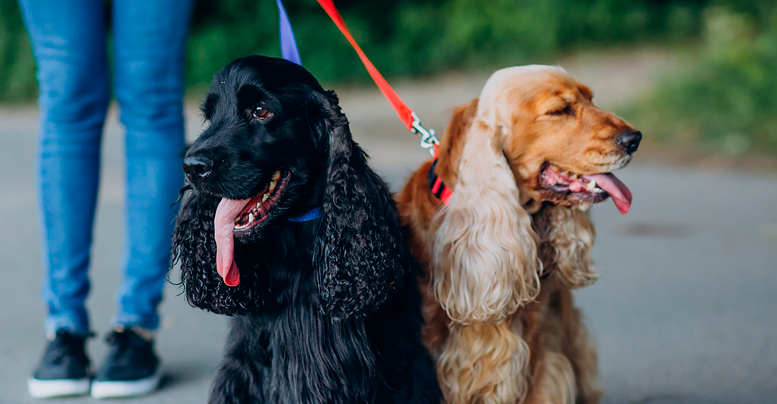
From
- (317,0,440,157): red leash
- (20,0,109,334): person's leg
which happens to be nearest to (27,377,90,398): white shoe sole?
(20,0,109,334): person's leg

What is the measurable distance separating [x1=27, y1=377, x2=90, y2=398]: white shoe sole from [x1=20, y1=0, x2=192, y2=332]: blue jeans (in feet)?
0.56

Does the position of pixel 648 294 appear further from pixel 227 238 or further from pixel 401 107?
pixel 227 238

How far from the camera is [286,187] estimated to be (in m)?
1.75

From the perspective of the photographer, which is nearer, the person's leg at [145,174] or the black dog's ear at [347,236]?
the black dog's ear at [347,236]

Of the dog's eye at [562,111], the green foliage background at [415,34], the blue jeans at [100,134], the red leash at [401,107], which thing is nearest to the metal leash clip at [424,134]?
the red leash at [401,107]

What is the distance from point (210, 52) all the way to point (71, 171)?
979cm

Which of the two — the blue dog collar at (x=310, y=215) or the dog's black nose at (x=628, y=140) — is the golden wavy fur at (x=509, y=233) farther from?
the blue dog collar at (x=310, y=215)

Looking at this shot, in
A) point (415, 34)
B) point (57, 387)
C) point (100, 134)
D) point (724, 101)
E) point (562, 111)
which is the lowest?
point (57, 387)

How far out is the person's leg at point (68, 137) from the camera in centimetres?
231

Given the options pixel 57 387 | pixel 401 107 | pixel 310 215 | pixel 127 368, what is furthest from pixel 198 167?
pixel 57 387

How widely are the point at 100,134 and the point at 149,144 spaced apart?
0.18 meters

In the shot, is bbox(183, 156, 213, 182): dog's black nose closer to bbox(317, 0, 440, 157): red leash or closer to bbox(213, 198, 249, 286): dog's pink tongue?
bbox(213, 198, 249, 286): dog's pink tongue

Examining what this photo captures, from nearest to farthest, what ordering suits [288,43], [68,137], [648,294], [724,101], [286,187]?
[286,187]
[288,43]
[68,137]
[648,294]
[724,101]

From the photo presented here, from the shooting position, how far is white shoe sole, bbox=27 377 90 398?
239 cm
